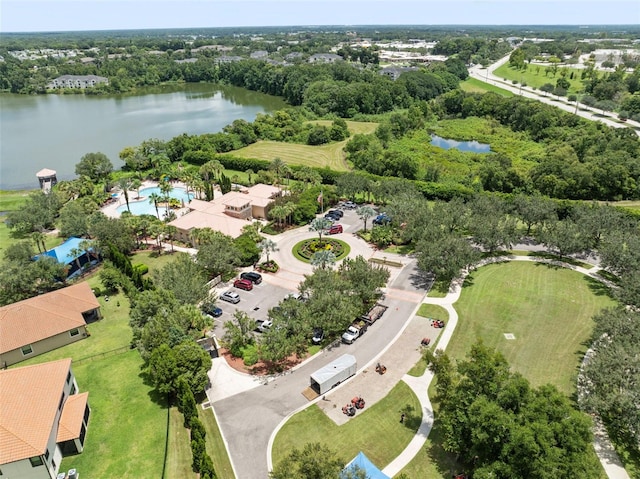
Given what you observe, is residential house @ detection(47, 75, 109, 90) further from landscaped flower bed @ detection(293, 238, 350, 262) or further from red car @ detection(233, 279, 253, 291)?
red car @ detection(233, 279, 253, 291)

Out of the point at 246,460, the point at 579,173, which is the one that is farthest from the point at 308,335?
the point at 579,173

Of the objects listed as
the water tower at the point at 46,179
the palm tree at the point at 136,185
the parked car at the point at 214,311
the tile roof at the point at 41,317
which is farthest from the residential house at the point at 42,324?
the water tower at the point at 46,179

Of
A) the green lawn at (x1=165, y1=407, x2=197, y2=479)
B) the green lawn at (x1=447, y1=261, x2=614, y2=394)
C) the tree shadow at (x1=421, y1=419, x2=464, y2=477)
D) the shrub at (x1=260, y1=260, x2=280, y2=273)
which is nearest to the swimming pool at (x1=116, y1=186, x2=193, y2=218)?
the shrub at (x1=260, y1=260, x2=280, y2=273)

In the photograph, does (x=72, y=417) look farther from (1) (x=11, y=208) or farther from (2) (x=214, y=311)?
(1) (x=11, y=208)

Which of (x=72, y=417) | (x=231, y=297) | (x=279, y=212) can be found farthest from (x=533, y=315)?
(x=72, y=417)

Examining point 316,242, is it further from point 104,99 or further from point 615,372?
point 104,99

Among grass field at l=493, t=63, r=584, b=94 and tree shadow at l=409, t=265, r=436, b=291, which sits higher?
grass field at l=493, t=63, r=584, b=94
